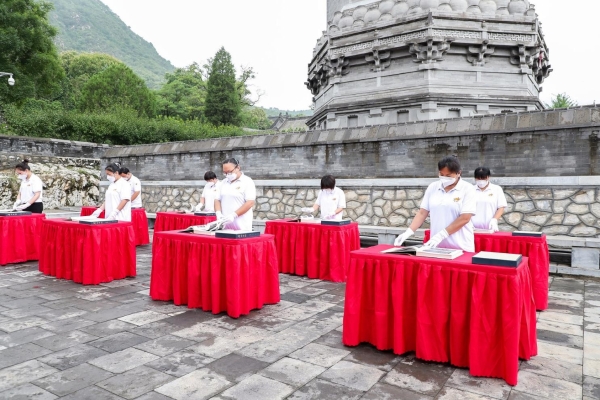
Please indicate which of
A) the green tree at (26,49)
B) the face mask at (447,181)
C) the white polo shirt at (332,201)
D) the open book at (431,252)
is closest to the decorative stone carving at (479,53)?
the white polo shirt at (332,201)

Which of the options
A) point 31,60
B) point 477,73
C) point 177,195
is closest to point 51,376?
point 177,195

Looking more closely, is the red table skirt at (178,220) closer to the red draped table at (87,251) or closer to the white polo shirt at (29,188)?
the red draped table at (87,251)

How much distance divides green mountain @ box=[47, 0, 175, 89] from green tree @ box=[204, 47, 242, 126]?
61989 millimetres

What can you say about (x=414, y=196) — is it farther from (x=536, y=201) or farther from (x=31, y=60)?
(x=31, y=60)

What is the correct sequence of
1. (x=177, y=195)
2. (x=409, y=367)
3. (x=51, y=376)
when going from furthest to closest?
(x=177, y=195) < (x=409, y=367) < (x=51, y=376)

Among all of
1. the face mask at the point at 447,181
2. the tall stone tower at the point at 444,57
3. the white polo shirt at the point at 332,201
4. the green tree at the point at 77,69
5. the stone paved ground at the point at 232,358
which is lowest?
the stone paved ground at the point at 232,358

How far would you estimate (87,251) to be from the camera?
6484 millimetres

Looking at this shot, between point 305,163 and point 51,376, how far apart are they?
800 centimetres

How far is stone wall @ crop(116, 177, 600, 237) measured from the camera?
752 cm

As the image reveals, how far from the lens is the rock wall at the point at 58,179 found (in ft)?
49.6

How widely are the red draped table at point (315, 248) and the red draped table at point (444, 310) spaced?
2.82 m

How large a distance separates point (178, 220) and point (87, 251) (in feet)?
10.2

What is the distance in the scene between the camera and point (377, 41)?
1838 cm

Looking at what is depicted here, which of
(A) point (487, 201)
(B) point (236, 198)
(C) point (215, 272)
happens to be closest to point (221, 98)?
(B) point (236, 198)
